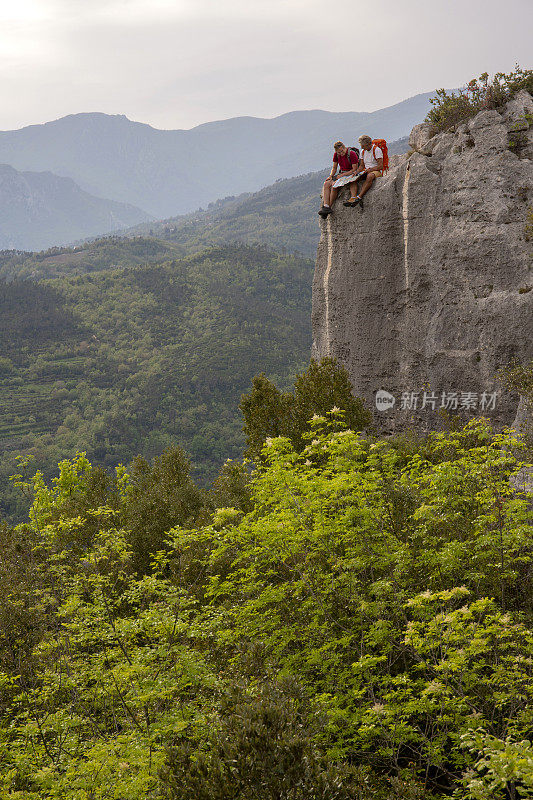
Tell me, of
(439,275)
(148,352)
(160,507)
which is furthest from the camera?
(148,352)

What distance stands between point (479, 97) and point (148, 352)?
13963 cm

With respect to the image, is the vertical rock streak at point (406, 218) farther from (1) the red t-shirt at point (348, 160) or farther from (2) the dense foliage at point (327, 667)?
(2) the dense foliage at point (327, 667)

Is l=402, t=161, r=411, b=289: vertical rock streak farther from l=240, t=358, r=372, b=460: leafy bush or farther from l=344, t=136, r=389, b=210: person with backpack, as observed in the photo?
l=240, t=358, r=372, b=460: leafy bush

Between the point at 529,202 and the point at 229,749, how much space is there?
46.6 feet

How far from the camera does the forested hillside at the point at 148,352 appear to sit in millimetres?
112938

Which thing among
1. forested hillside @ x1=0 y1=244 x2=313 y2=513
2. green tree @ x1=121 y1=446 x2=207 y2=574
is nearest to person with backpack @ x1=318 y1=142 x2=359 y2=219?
green tree @ x1=121 y1=446 x2=207 y2=574

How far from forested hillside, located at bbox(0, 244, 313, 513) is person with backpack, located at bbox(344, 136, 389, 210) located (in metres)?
81.1

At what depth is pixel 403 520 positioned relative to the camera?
8570mm

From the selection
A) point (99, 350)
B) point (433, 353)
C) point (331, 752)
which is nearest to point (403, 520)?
point (331, 752)

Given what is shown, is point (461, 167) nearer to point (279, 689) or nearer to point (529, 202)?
point (529, 202)

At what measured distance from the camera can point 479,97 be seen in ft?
51.1

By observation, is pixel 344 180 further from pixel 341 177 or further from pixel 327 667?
pixel 327 667

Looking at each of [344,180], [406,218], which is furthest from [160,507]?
[344,180]

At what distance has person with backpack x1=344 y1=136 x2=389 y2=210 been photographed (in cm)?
1658
